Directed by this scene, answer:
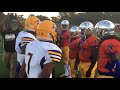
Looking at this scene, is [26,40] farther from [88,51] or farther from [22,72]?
[88,51]

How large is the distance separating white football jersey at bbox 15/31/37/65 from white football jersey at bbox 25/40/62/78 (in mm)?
103

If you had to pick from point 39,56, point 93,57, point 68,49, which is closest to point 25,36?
point 39,56

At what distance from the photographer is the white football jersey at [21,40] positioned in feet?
16.7

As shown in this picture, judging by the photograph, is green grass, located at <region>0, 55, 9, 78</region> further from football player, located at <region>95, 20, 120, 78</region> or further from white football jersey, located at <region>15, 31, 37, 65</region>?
football player, located at <region>95, 20, 120, 78</region>

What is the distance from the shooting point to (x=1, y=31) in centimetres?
515

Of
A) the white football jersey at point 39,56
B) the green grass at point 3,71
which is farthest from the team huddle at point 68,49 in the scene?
the green grass at point 3,71

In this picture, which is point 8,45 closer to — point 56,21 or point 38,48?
point 38,48

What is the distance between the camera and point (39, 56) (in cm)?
489

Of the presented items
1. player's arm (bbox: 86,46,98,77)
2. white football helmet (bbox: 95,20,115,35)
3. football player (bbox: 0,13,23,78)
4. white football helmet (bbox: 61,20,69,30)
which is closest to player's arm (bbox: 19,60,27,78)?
football player (bbox: 0,13,23,78)

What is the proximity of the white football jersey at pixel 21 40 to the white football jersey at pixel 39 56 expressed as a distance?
0.34 ft

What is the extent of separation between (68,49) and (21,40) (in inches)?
30.6

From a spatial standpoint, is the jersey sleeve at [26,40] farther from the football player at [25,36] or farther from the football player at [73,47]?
the football player at [73,47]
